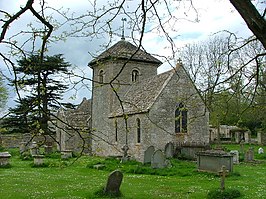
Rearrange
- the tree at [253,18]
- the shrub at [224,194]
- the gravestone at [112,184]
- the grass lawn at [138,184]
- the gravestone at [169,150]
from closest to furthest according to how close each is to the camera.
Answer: the tree at [253,18] → the shrub at [224,194] → the gravestone at [112,184] → the grass lawn at [138,184] → the gravestone at [169,150]

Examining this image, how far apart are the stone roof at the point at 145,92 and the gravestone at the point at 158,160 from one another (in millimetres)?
5285

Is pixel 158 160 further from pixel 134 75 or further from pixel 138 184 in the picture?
pixel 134 75

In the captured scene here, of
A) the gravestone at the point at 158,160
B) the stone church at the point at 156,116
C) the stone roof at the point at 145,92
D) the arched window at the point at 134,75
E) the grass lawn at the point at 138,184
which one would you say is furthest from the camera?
the arched window at the point at 134,75

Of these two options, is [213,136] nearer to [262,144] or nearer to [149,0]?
[262,144]

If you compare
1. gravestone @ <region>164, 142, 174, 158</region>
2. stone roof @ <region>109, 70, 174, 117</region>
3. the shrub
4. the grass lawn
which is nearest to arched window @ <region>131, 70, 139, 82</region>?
stone roof @ <region>109, 70, 174, 117</region>

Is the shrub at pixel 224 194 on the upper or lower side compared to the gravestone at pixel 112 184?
lower

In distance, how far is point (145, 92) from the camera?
27.0 meters

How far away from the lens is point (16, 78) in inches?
180

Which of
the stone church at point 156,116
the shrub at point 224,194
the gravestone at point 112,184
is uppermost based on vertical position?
the stone church at point 156,116

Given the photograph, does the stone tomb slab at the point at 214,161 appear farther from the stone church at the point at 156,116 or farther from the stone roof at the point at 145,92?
the stone roof at the point at 145,92

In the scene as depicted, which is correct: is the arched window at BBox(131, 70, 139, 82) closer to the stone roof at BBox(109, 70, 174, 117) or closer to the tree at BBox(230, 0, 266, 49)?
the stone roof at BBox(109, 70, 174, 117)

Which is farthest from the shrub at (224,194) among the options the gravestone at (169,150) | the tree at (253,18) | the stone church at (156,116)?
the gravestone at (169,150)

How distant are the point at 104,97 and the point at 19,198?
20.6 meters

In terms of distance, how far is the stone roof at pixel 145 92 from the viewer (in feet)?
81.7
